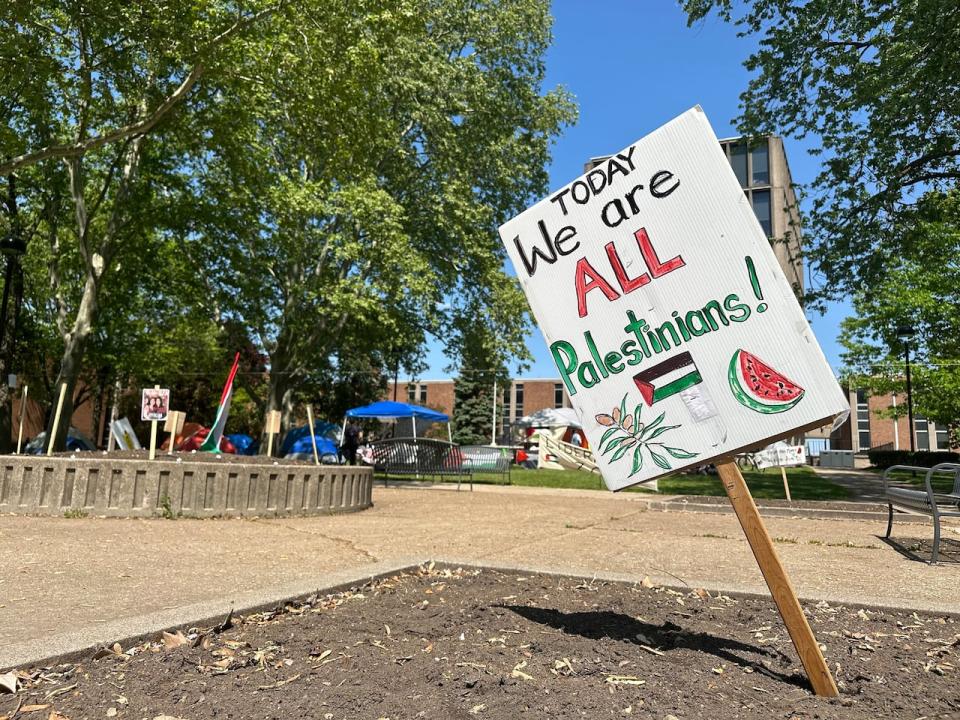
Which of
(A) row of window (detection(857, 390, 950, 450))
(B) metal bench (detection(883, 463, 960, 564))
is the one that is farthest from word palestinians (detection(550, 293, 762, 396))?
(A) row of window (detection(857, 390, 950, 450))

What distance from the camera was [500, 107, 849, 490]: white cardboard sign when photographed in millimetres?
2617

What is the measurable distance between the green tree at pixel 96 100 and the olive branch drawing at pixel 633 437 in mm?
12002

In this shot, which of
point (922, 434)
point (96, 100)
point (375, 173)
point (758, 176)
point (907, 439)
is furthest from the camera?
point (907, 439)

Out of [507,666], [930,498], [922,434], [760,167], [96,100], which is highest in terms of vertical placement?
[760,167]

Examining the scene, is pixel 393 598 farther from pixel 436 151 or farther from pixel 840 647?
pixel 436 151

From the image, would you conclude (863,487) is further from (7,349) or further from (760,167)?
(760,167)

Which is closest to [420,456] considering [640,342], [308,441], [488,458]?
[488,458]

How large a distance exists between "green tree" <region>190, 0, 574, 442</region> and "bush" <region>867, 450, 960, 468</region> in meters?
18.7

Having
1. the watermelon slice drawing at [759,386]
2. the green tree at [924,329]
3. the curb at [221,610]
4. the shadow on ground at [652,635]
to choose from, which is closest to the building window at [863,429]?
the green tree at [924,329]

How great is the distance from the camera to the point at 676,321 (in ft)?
9.32

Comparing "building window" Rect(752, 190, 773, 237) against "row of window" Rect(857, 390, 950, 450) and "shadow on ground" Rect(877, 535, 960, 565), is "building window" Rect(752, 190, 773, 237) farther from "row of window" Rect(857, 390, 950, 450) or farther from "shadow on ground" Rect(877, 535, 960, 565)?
"shadow on ground" Rect(877, 535, 960, 565)

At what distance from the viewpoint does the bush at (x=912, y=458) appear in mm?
27234

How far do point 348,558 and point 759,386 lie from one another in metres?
4.12

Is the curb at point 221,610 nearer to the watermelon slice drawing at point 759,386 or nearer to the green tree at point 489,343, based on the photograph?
the watermelon slice drawing at point 759,386
